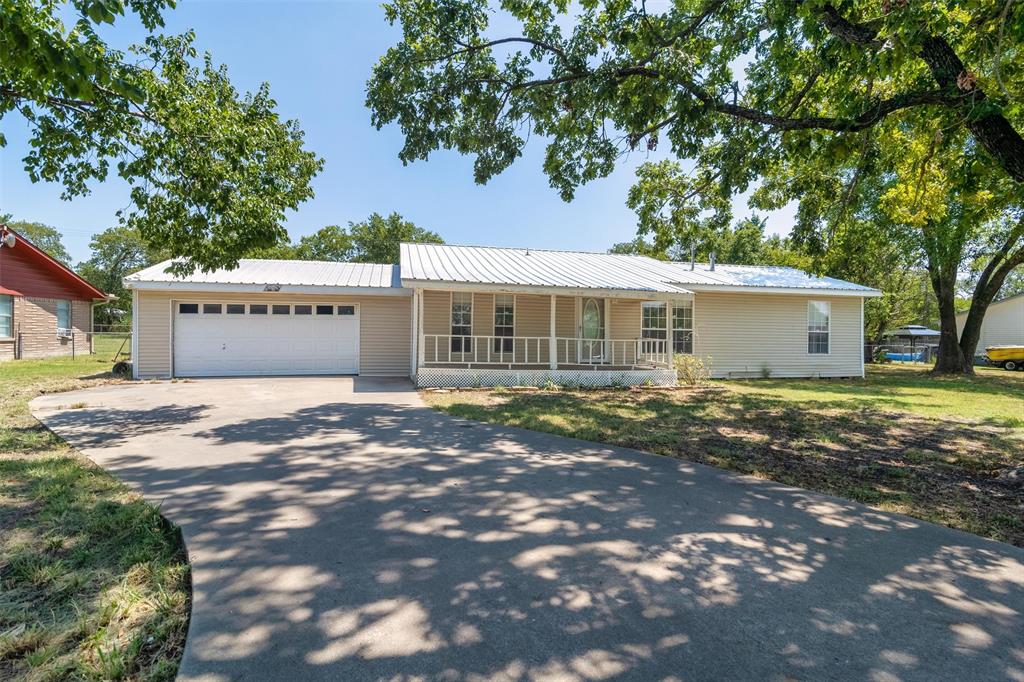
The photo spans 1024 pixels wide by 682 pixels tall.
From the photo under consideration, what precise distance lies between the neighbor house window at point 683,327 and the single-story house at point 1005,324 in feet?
85.0

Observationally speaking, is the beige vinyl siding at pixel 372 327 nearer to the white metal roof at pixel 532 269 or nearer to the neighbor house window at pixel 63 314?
the white metal roof at pixel 532 269

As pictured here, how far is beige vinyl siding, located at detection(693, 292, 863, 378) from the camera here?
52.3 ft

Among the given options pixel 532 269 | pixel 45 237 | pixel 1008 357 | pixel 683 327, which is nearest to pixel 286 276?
pixel 532 269

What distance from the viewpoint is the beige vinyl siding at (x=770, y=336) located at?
52.3 feet

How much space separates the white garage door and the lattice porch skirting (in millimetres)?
3954

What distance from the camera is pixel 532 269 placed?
14453 millimetres

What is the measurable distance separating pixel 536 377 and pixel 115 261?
55.9m

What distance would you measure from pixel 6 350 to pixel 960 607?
25042mm

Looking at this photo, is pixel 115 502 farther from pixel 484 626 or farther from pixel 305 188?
pixel 305 188

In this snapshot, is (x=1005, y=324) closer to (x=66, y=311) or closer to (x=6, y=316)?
(x=6, y=316)

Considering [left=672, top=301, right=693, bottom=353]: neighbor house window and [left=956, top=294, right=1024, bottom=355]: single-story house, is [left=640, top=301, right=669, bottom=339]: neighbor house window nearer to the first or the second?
[left=672, top=301, right=693, bottom=353]: neighbor house window

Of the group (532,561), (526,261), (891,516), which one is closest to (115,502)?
(532,561)

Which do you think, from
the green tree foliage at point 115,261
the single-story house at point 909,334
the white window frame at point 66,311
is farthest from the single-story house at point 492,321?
the green tree foliage at point 115,261

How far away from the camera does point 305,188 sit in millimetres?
9320
